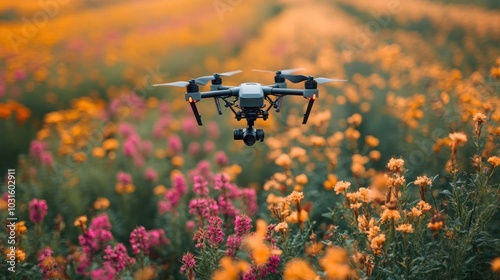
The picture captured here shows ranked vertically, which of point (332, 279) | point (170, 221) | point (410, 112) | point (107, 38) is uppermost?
point (107, 38)

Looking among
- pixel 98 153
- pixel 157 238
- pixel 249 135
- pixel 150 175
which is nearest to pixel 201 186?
pixel 157 238

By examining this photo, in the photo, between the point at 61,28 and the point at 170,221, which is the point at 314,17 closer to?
the point at 61,28

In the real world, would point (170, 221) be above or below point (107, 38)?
below

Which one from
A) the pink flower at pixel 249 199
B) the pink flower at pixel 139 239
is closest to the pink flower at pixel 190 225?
the pink flower at pixel 249 199

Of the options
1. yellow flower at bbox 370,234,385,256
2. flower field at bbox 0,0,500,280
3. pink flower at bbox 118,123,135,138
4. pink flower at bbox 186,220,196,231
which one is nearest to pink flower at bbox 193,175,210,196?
flower field at bbox 0,0,500,280

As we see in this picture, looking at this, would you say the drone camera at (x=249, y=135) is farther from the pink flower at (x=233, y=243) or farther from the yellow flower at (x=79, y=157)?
the yellow flower at (x=79, y=157)

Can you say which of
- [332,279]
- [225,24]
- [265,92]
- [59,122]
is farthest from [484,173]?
[225,24]

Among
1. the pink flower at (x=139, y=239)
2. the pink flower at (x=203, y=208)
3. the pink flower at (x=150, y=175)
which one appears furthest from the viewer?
the pink flower at (x=150, y=175)
